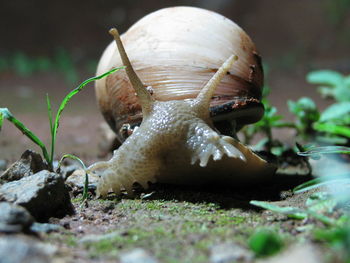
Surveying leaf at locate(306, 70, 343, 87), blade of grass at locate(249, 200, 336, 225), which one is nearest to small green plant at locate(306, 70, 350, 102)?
leaf at locate(306, 70, 343, 87)

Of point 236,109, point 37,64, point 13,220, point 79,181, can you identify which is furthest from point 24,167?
point 37,64

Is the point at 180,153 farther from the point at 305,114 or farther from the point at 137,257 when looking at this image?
the point at 305,114

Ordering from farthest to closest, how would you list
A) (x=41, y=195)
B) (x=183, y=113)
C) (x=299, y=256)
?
(x=183, y=113)
(x=41, y=195)
(x=299, y=256)

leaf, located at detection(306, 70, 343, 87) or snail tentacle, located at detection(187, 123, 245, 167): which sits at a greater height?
snail tentacle, located at detection(187, 123, 245, 167)

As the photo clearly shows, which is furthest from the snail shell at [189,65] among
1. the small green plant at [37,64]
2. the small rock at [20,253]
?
the small green plant at [37,64]

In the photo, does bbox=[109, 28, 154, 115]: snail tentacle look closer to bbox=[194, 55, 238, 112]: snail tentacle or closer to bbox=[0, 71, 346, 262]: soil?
bbox=[194, 55, 238, 112]: snail tentacle

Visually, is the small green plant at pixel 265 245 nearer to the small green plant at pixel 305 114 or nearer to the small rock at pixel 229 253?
the small rock at pixel 229 253
